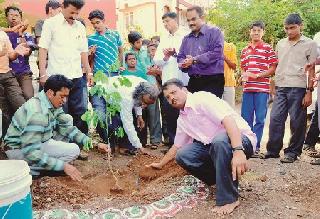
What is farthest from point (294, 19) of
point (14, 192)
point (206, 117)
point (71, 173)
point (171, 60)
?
point (14, 192)

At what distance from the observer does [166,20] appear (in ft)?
19.2

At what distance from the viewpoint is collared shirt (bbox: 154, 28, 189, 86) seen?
5.68m

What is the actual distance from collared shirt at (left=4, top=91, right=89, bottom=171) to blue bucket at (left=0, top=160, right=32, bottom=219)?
1793 mm

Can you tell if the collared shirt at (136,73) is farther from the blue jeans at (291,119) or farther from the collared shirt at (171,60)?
the blue jeans at (291,119)

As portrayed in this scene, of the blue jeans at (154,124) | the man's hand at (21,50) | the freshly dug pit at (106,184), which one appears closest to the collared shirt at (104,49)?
the blue jeans at (154,124)

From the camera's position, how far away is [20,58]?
5.21m

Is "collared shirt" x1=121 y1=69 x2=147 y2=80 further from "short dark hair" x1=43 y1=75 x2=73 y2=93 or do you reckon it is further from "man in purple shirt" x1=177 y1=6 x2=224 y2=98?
"short dark hair" x1=43 y1=75 x2=73 y2=93

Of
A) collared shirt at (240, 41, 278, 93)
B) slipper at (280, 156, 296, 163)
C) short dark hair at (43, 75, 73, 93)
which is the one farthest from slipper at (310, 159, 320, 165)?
short dark hair at (43, 75, 73, 93)

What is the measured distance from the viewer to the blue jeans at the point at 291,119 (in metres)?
5.02

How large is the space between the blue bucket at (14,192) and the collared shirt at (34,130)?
179 cm

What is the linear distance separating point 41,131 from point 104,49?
2064 mm

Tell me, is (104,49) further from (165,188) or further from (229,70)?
(165,188)

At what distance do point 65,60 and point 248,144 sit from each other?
2659 millimetres

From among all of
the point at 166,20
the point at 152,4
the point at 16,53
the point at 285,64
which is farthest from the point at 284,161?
the point at 152,4
